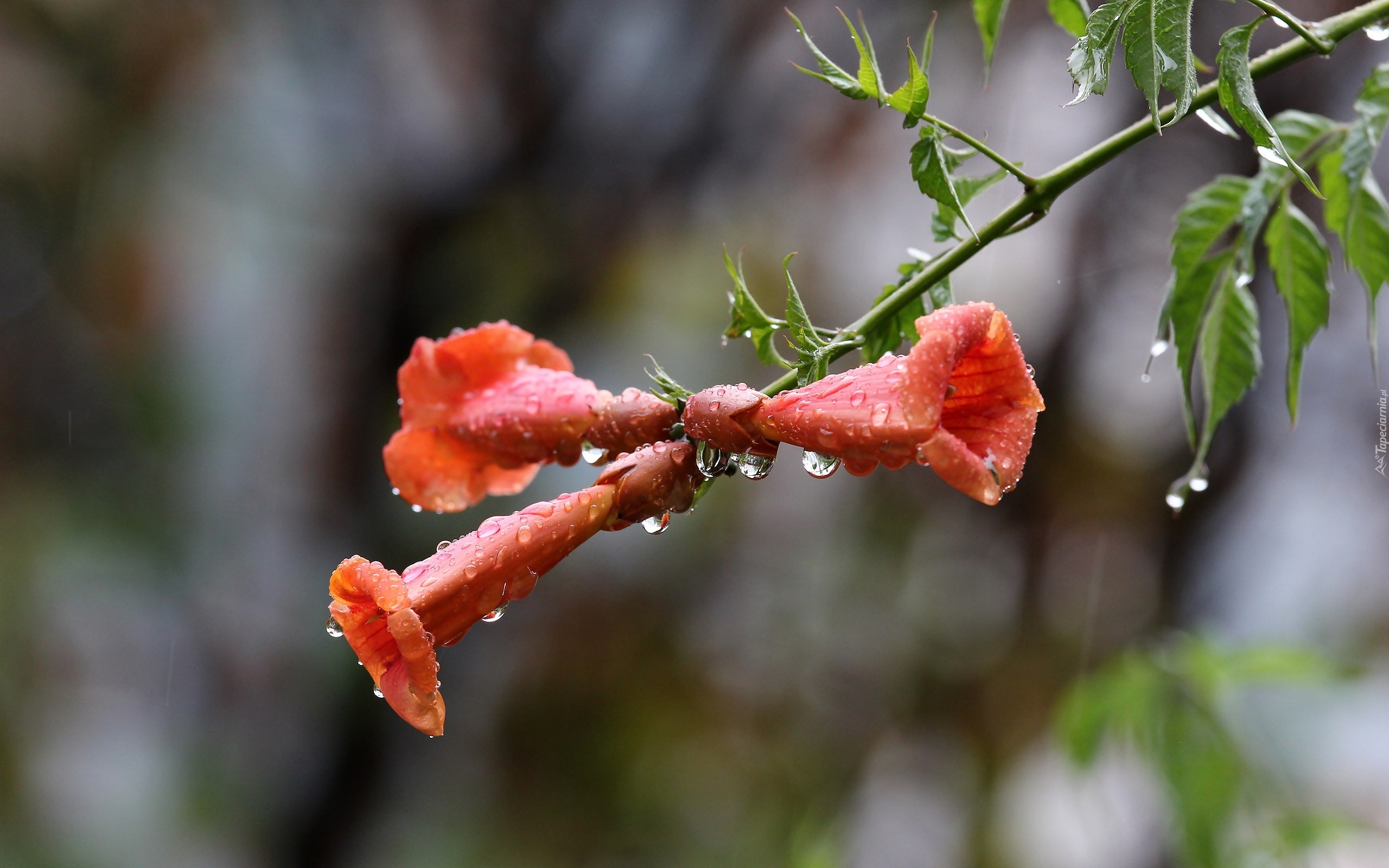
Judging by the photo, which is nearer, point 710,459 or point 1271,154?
point 1271,154

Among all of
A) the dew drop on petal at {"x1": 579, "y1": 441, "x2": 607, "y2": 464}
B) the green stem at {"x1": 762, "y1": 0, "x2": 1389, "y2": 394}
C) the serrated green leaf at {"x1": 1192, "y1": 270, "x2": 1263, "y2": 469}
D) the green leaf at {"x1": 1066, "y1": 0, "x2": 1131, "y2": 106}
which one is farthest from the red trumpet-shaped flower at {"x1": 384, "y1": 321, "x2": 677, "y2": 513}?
the serrated green leaf at {"x1": 1192, "y1": 270, "x2": 1263, "y2": 469}

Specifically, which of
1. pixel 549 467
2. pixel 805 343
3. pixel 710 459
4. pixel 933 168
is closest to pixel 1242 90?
pixel 933 168

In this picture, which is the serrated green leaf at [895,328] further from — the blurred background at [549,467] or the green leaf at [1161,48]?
the blurred background at [549,467]

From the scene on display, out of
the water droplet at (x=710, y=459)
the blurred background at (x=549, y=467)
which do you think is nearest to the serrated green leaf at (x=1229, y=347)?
the water droplet at (x=710, y=459)

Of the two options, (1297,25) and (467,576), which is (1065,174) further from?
(467,576)

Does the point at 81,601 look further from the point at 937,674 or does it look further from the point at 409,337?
the point at 937,674

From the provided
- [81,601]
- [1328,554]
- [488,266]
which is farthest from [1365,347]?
[81,601]
